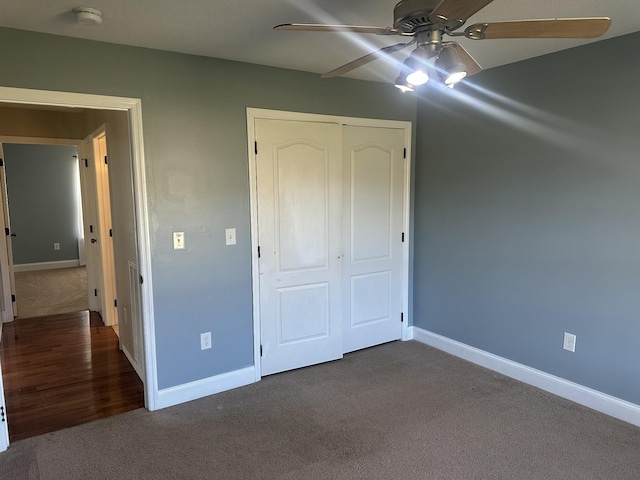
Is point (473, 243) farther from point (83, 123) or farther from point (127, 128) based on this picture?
point (83, 123)

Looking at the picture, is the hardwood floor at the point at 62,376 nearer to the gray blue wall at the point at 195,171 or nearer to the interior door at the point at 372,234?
the gray blue wall at the point at 195,171

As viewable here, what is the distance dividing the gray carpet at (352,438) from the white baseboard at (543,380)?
7 centimetres

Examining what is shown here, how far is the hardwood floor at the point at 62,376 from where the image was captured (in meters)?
2.88

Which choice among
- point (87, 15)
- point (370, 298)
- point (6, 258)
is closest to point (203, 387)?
point (370, 298)

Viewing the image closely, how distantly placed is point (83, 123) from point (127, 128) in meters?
2.32

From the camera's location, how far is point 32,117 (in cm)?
466

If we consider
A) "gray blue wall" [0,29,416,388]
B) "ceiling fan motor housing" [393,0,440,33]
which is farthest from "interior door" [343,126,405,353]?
"ceiling fan motor housing" [393,0,440,33]

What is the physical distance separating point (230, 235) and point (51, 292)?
4627mm

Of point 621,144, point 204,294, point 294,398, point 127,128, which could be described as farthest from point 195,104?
point 621,144

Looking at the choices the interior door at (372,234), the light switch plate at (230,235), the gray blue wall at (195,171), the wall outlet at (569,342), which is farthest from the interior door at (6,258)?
the wall outlet at (569,342)

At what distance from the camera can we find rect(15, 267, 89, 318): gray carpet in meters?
5.46

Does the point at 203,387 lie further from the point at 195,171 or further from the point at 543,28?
the point at 543,28

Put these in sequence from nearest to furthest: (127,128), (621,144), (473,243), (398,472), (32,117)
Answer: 1. (398,472)
2. (621,144)
3. (127,128)
4. (473,243)
5. (32,117)

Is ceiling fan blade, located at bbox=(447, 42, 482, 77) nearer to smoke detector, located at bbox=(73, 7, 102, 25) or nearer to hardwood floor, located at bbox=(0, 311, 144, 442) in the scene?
smoke detector, located at bbox=(73, 7, 102, 25)
